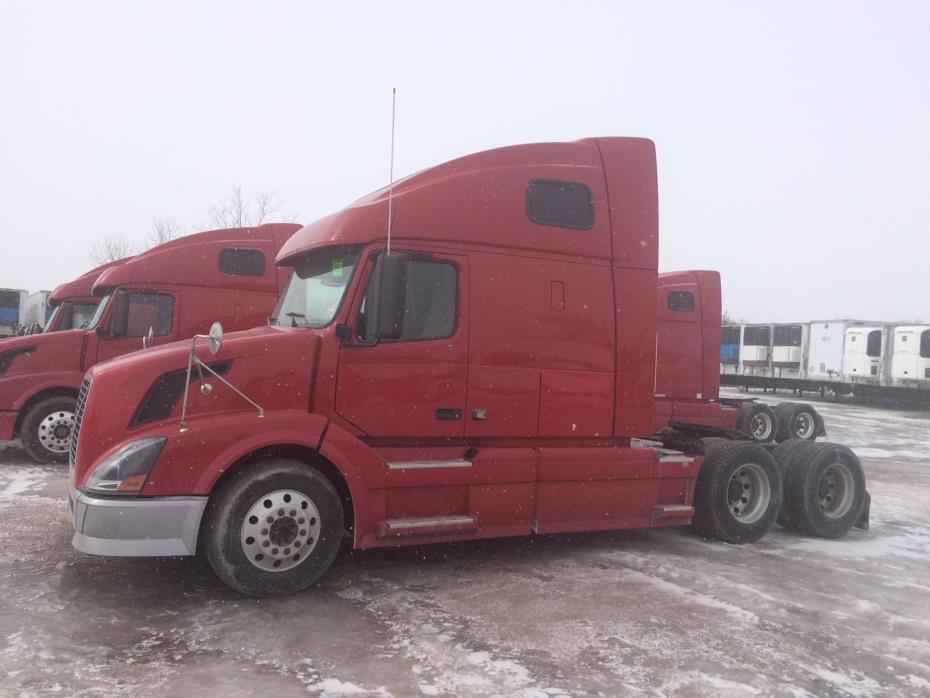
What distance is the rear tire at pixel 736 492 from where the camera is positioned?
22.2ft

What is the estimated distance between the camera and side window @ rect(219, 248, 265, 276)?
417 inches

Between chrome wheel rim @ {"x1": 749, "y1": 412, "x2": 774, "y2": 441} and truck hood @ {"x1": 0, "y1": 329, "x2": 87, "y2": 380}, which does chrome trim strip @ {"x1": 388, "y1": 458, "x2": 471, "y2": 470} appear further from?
chrome wheel rim @ {"x1": 749, "y1": 412, "x2": 774, "y2": 441}

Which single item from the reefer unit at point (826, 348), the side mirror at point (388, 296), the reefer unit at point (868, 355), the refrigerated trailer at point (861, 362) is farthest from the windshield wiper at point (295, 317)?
the reefer unit at point (826, 348)

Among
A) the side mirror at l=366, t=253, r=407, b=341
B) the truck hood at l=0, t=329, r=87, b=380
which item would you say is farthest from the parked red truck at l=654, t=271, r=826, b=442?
the truck hood at l=0, t=329, r=87, b=380

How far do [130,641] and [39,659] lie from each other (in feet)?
1.49

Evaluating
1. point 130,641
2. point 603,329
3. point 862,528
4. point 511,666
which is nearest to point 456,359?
point 603,329

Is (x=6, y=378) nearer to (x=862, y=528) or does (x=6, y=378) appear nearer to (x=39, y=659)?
(x=39, y=659)

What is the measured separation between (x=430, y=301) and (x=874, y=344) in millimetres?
27670

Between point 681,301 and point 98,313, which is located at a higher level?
point 681,301

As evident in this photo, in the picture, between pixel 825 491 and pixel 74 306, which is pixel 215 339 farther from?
pixel 74 306

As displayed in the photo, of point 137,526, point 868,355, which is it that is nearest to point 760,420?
point 137,526

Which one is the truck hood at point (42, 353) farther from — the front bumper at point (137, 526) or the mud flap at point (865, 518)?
the mud flap at point (865, 518)

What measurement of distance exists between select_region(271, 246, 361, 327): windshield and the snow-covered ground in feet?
6.51

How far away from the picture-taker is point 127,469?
15.0ft
